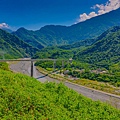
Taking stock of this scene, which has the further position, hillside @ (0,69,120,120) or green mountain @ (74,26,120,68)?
green mountain @ (74,26,120,68)

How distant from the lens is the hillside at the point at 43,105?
528 inches

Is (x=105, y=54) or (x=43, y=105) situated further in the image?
(x=105, y=54)

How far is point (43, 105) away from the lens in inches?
578

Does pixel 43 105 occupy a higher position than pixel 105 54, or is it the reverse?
pixel 105 54

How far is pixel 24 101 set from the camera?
1429 cm

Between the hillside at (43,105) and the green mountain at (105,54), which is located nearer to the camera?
the hillside at (43,105)

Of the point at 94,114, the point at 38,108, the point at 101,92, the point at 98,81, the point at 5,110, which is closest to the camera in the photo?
the point at 5,110

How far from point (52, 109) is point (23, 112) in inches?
90.9

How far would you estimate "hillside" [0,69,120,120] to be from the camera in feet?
44.0

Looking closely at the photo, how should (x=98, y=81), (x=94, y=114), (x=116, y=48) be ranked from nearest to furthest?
(x=94, y=114)
(x=98, y=81)
(x=116, y=48)

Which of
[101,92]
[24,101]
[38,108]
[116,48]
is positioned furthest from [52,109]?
[116,48]

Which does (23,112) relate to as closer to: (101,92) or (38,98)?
(38,98)

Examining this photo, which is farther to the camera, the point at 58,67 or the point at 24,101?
the point at 58,67

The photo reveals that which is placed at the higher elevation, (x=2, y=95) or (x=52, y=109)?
(x=2, y=95)
